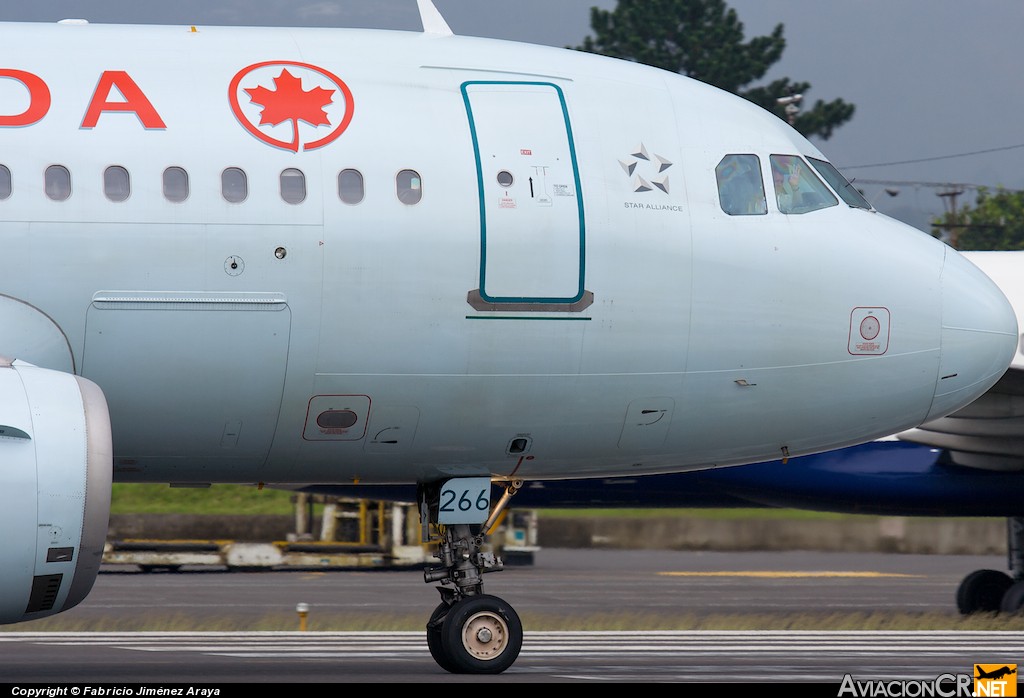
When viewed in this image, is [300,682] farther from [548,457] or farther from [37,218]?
[37,218]

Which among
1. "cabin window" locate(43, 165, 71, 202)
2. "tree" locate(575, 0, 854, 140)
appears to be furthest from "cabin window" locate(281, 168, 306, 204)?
"tree" locate(575, 0, 854, 140)

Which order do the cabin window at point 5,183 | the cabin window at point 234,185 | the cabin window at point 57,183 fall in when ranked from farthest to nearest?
the cabin window at point 234,185 → the cabin window at point 57,183 → the cabin window at point 5,183

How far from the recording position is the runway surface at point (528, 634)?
13.4m

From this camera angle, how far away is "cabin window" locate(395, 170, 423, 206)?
38.3 ft

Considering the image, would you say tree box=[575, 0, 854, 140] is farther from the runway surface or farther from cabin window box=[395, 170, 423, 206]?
cabin window box=[395, 170, 423, 206]

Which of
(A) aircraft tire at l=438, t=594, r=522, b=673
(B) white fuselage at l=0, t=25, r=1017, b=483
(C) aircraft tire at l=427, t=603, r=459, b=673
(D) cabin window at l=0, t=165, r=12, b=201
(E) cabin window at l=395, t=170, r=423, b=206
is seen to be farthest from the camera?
(C) aircraft tire at l=427, t=603, r=459, b=673

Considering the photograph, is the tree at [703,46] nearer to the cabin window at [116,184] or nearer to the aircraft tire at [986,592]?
the aircraft tire at [986,592]

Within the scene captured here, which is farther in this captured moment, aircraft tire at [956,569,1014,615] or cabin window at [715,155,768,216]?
aircraft tire at [956,569,1014,615]

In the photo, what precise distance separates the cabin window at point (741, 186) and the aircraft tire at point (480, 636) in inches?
147

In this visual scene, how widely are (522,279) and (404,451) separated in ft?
5.78

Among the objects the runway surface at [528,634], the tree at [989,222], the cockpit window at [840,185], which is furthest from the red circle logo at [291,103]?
the tree at [989,222]

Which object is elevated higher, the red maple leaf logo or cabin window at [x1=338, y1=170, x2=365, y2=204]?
the red maple leaf logo

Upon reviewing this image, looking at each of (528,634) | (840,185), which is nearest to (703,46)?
(528,634)

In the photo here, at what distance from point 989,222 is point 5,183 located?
69514mm
